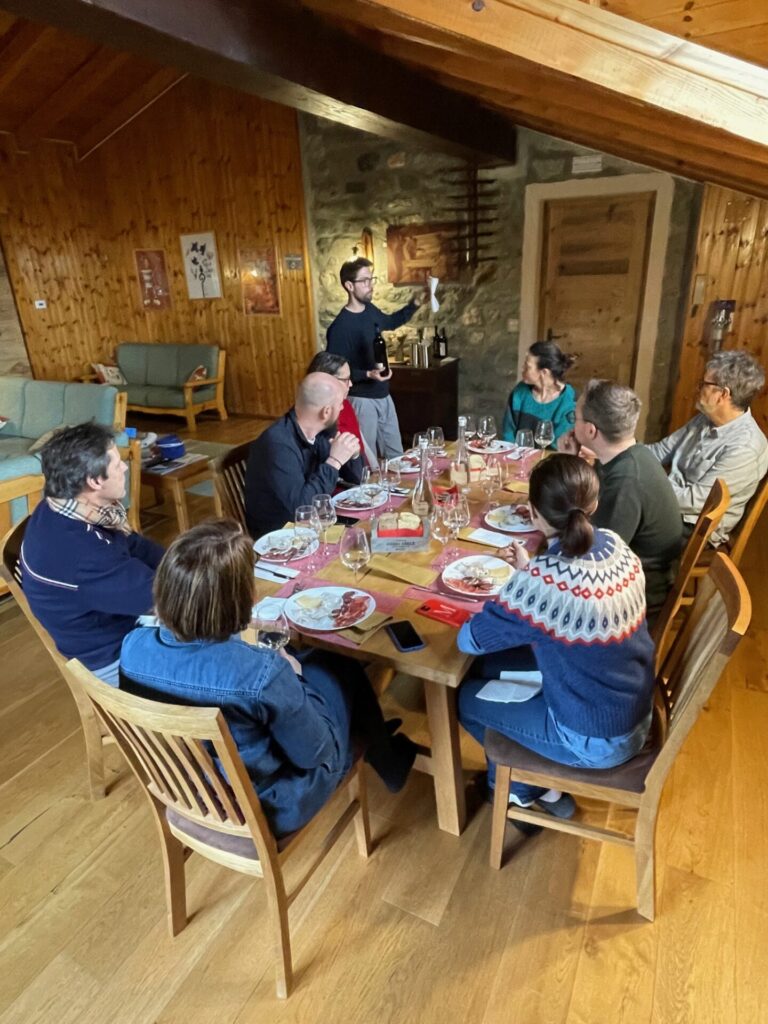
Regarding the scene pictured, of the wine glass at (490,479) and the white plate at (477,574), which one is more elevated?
the wine glass at (490,479)

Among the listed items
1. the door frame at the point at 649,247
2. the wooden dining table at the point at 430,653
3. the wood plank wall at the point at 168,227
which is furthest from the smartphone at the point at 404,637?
the wood plank wall at the point at 168,227

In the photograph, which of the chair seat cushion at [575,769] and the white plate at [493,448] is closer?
the chair seat cushion at [575,769]

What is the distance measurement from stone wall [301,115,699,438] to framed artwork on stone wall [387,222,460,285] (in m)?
0.09

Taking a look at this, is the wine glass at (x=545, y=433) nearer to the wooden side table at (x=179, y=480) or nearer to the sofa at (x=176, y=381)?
the wooden side table at (x=179, y=480)

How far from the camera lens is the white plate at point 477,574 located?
1.68 m

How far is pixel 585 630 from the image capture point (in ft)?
4.30

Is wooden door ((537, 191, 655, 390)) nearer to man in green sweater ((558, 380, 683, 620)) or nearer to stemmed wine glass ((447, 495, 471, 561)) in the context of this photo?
man in green sweater ((558, 380, 683, 620))

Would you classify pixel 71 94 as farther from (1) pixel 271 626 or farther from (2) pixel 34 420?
(1) pixel 271 626

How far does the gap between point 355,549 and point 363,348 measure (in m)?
2.58

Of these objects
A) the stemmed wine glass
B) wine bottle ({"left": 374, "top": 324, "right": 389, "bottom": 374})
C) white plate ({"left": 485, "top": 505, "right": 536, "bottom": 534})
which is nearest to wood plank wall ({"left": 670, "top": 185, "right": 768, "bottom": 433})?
wine bottle ({"left": 374, "top": 324, "right": 389, "bottom": 374})

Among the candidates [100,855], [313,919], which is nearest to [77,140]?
[100,855]

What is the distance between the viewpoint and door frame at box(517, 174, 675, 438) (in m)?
4.64

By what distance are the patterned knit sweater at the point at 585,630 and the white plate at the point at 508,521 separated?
62 cm

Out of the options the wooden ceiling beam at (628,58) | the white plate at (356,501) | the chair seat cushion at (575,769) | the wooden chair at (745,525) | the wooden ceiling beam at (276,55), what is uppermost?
the wooden ceiling beam at (276,55)
